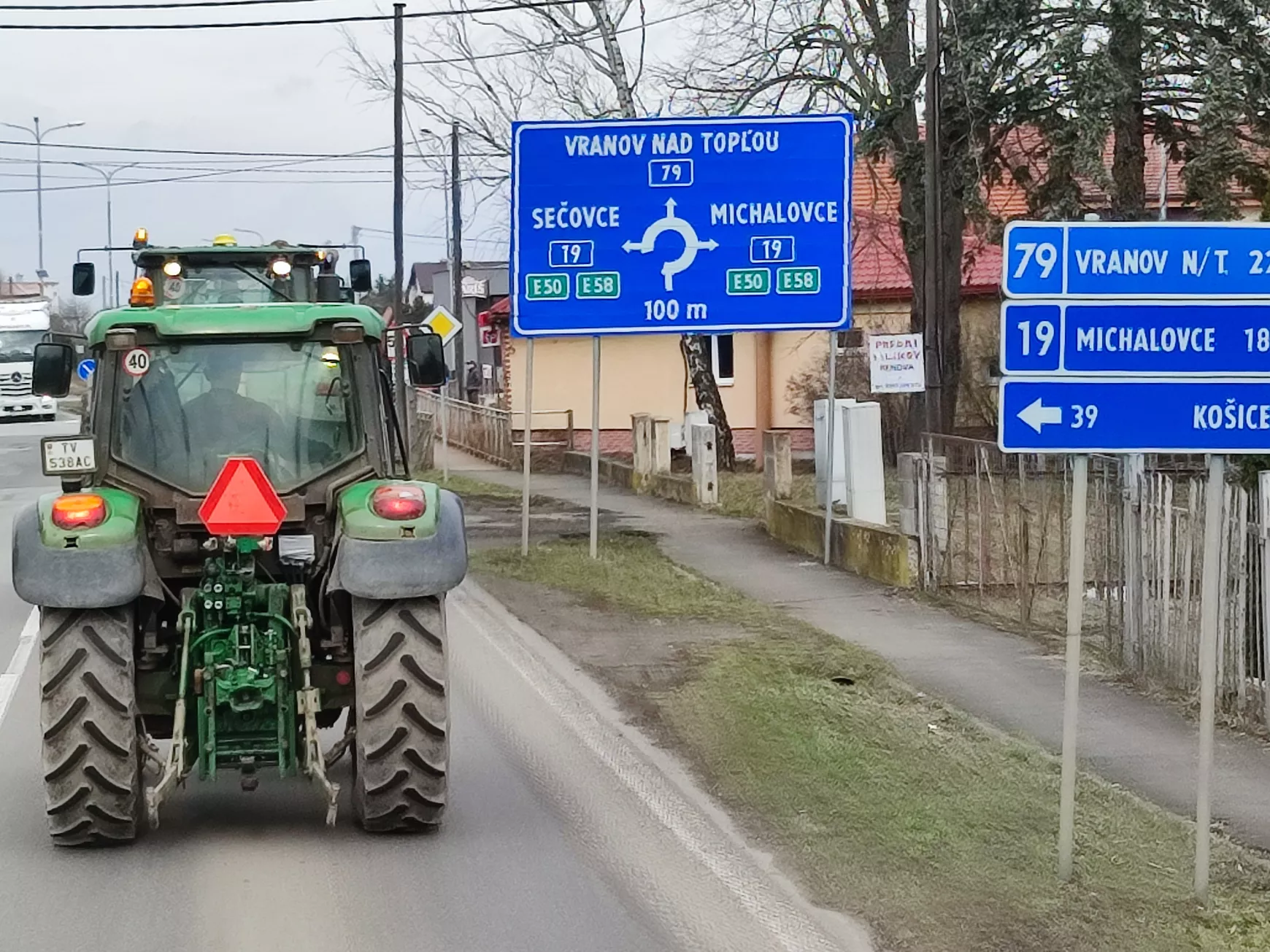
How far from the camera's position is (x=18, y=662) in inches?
518

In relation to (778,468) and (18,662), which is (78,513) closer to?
(18,662)

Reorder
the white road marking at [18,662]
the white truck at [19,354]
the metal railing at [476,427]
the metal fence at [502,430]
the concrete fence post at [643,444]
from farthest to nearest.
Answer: the white truck at [19,354] < the metal railing at [476,427] < the metal fence at [502,430] < the concrete fence post at [643,444] < the white road marking at [18,662]

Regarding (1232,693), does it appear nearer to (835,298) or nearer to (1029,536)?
(1029,536)

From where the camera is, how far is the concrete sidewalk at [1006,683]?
9.37m

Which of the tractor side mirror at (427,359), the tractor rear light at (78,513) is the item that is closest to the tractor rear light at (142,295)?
the tractor rear light at (78,513)

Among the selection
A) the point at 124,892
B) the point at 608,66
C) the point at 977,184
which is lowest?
the point at 124,892

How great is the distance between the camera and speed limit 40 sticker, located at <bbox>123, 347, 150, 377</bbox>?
8.38m

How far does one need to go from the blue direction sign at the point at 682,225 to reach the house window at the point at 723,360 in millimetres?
22177

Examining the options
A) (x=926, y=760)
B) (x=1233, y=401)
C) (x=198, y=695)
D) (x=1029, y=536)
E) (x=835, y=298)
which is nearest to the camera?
(x=1233, y=401)

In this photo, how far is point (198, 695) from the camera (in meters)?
7.76

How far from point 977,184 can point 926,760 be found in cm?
1334

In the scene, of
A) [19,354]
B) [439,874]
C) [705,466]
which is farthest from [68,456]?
[19,354]

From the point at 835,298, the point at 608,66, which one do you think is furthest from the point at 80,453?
the point at 608,66

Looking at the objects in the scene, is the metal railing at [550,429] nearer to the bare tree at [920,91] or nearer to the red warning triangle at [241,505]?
the bare tree at [920,91]
